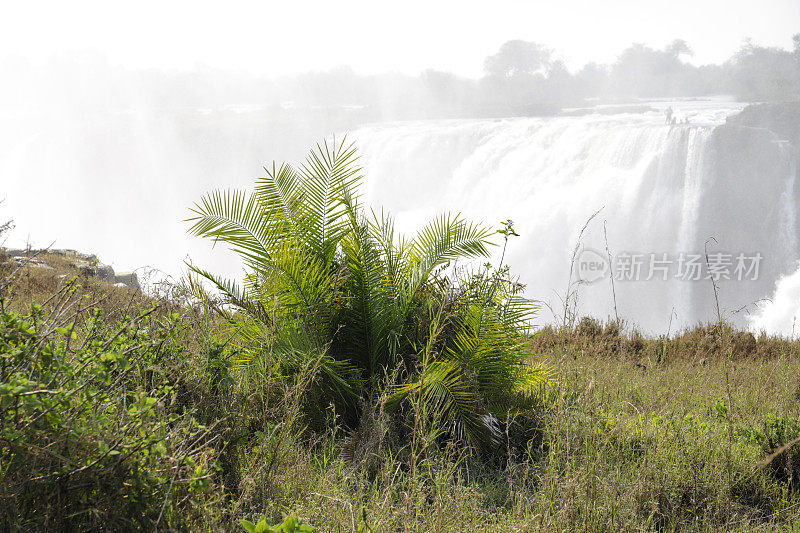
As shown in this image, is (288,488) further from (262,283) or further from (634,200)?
(634,200)

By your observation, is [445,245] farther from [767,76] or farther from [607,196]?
[767,76]

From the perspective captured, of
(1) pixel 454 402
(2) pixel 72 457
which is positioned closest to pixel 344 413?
(1) pixel 454 402

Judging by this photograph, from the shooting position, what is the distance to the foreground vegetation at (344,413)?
5.06 ft

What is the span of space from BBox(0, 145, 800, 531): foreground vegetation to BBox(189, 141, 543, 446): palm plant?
0.5 inches

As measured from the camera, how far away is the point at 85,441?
1.50 m

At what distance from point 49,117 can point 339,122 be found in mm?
26938

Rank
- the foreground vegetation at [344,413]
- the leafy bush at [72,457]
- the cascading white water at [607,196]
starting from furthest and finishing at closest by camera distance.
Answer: the cascading white water at [607,196] < the foreground vegetation at [344,413] < the leafy bush at [72,457]

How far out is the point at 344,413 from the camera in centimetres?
301

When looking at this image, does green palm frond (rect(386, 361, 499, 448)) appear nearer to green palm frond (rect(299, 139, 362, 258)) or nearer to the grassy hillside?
the grassy hillside

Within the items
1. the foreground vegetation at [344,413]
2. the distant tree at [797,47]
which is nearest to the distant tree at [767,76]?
the distant tree at [797,47]

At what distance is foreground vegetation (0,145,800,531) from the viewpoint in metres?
1.54

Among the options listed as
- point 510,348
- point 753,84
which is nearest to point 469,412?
point 510,348

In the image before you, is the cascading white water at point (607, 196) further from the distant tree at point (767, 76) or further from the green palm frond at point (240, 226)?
the green palm frond at point (240, 226)

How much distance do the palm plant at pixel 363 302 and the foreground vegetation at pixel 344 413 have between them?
13 millimetres
